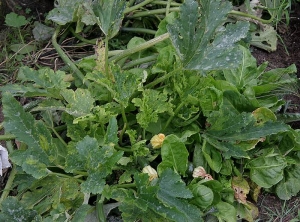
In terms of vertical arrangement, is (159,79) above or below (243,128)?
above

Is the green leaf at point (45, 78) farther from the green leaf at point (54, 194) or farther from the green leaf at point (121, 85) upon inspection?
the green leaf at point (54, 194)

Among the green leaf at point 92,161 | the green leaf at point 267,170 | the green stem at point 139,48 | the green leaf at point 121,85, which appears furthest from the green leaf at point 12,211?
the green leaf at point 267,170

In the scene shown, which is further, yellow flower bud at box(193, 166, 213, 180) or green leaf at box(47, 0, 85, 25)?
green leaf at box(47, 0, 85, 25)

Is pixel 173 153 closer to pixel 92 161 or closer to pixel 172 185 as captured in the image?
pixel 172 185

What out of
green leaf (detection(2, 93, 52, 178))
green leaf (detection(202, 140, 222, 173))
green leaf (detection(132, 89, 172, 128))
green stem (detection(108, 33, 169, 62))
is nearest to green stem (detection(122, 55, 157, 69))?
green stem (detection(108, 33, 169, 62))

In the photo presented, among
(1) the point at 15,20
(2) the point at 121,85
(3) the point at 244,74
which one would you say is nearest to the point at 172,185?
(2) the point at 121,85

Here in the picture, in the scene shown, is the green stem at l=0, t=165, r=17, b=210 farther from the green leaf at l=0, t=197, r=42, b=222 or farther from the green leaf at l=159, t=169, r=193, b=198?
the green leaf at l=159, t=169, r=193, b=198

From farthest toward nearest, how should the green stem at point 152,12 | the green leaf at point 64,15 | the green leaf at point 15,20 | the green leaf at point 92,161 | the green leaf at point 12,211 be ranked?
1. the green leaf at point 15,20
2. the green stem at point 152,12
3. the green leaf at point 64,15
4. the green leaf at point 12,211
5. the green leaf at point 92,161
